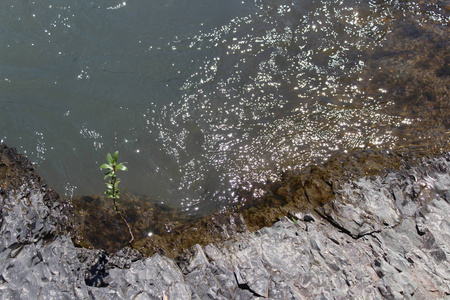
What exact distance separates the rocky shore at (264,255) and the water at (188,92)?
2.95 feet

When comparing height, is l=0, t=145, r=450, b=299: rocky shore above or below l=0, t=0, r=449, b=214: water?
below

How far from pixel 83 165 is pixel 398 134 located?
485cm

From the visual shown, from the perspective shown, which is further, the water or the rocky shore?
the water

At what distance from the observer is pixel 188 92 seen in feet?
20.6

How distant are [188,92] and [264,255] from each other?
3136mm

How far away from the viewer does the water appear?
5.47 metres

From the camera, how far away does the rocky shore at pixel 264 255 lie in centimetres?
363

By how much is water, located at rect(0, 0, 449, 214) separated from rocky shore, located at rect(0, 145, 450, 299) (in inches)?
35.4

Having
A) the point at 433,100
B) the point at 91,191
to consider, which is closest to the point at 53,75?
the point at 91,191

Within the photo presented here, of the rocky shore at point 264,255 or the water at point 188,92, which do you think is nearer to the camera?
the rocky shore at point 264,255

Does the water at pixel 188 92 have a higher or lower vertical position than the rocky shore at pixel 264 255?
higher

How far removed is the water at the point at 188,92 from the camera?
5.47m

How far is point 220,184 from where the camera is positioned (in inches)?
212

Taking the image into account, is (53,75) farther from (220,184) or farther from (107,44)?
(220,184)
